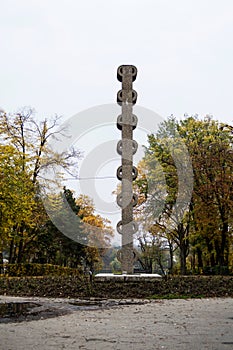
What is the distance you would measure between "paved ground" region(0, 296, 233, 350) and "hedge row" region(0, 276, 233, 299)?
3.77m

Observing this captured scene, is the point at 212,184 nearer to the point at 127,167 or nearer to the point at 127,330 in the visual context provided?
the point at 127,167

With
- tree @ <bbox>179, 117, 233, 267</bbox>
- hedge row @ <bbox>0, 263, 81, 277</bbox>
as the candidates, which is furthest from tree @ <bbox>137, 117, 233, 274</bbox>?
hedge row @ <bbox>0, 263, 81, 277</bbox>

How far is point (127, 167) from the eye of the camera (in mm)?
17938

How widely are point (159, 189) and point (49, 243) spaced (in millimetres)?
13446

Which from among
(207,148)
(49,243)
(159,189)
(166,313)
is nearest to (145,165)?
(159,189)

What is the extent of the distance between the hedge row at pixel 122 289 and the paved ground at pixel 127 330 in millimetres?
3767

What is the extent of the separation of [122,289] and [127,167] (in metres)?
5.41

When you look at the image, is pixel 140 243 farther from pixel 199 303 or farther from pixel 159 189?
pixel 199 303

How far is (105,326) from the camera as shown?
7277 millimetres

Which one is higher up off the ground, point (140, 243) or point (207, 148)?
point (207, 148)

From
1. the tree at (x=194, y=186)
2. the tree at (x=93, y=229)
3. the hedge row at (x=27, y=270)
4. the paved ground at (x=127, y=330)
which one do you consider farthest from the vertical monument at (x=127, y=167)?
the tree at (x=93, y=229)

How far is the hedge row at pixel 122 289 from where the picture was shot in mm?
13594

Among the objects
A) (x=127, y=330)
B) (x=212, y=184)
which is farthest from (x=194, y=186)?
(x=127, y=330)

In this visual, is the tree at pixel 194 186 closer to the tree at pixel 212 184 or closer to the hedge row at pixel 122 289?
the tree at pixel 212 184
